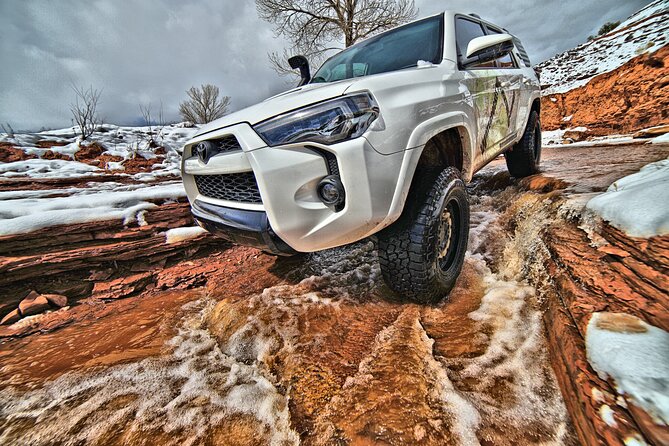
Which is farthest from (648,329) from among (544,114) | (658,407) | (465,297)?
(544,114)

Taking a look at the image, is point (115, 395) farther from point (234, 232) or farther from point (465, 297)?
point (465, 297)

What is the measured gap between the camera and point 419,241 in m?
1.52

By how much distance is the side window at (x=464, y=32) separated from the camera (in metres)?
2.12

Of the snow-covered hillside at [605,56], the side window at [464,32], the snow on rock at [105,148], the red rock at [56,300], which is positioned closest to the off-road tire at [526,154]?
the side window at [464,32]

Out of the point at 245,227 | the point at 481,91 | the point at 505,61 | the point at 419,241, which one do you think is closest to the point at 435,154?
the point at 419,241

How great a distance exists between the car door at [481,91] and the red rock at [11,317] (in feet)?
11.7

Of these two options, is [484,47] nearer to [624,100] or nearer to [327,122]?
[327,122]

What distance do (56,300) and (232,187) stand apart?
1.92 metres

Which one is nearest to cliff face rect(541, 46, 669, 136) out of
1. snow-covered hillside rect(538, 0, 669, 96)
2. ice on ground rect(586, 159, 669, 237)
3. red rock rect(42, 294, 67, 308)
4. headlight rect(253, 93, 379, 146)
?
snow-covered hillside rect(538, 0, 669, 96)

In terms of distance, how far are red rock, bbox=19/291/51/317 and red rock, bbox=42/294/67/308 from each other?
3 centimetres

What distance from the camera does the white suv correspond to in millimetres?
1258

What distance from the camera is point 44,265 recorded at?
223cm

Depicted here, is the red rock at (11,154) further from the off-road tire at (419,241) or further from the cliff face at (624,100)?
the cliff face at (624,100)

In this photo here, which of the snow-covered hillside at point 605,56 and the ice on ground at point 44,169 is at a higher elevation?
the snow-covered hillside at point 605,56
